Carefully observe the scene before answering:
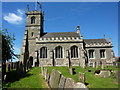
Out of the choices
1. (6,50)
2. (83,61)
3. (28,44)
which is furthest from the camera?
(28,44)

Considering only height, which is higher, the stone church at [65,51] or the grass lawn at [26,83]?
the stone church at [65,51]

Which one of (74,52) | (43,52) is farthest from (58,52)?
(74,52)

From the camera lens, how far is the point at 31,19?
3094cm

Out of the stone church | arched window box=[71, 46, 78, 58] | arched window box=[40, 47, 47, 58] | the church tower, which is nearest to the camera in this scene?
the stone church

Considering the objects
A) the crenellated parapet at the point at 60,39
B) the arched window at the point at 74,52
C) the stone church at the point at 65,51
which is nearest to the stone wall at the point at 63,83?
the stone church at the point at 65,51

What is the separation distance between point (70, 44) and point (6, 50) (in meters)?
13.3

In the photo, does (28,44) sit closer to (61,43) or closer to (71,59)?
(61,43)

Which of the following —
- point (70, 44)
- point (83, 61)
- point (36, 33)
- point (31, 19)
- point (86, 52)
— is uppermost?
point (31, 19)

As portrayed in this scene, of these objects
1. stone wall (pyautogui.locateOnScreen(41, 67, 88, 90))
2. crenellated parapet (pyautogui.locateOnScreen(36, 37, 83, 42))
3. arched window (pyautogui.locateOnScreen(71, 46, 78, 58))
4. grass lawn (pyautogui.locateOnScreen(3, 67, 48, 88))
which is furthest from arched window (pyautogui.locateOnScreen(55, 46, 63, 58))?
stone wall (pyautogui.locateOnScreen(41, 67, 88, 90))

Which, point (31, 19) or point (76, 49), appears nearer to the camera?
point (76, 49)

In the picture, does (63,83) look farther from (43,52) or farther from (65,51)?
(43,52)

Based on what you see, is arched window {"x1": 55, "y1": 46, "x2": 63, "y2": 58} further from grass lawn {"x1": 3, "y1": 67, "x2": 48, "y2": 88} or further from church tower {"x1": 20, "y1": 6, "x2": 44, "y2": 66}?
grass lawn {"x1": 3, "y1": 67, "x2": 48, "y2": 88}

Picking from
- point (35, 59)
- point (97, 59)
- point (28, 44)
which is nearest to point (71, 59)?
point (97, 59)

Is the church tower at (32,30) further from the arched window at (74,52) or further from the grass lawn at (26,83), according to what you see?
the grass lawn at (26,83)
